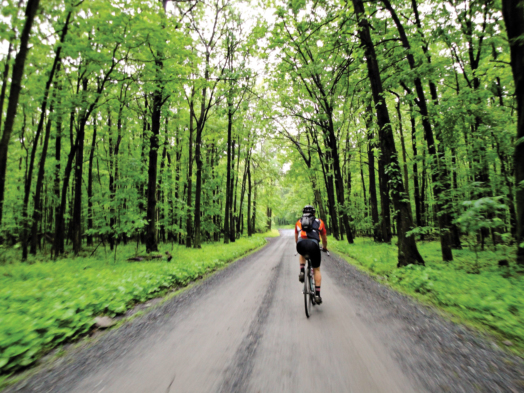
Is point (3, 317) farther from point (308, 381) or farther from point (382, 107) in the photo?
point (382, 107)

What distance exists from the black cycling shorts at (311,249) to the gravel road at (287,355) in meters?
1.00

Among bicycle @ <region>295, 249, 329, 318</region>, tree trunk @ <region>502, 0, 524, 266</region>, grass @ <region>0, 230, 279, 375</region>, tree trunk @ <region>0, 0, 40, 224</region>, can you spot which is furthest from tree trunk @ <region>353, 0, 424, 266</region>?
tree trunk @ <region>0, 0, 40, 224</region>

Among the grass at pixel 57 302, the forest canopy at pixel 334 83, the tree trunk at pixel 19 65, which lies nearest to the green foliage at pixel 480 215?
the forest canopy at pixel 334 83

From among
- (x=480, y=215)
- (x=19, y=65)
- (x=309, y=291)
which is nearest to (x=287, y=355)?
(x=309, y=291)

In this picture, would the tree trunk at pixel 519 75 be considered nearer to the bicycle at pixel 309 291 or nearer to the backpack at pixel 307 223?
the backpack at pixel 307 223

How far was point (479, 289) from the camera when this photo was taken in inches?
206

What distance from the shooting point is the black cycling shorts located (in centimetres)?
524

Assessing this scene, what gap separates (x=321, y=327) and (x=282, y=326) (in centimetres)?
65

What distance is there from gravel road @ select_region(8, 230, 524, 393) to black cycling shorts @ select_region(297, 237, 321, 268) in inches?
39.3

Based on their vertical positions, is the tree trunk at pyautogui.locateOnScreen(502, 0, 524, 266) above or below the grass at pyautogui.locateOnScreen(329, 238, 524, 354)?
above

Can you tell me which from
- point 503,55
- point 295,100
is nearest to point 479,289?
point 503,55

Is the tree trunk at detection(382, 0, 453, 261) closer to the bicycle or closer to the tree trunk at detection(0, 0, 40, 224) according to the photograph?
the bicycle

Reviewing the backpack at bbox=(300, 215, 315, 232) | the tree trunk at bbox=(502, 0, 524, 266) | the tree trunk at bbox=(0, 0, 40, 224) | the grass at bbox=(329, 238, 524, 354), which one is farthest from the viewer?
the tree trunk at bbox=(502, 0, 524, 266)

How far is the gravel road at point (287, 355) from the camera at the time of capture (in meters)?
2.55
